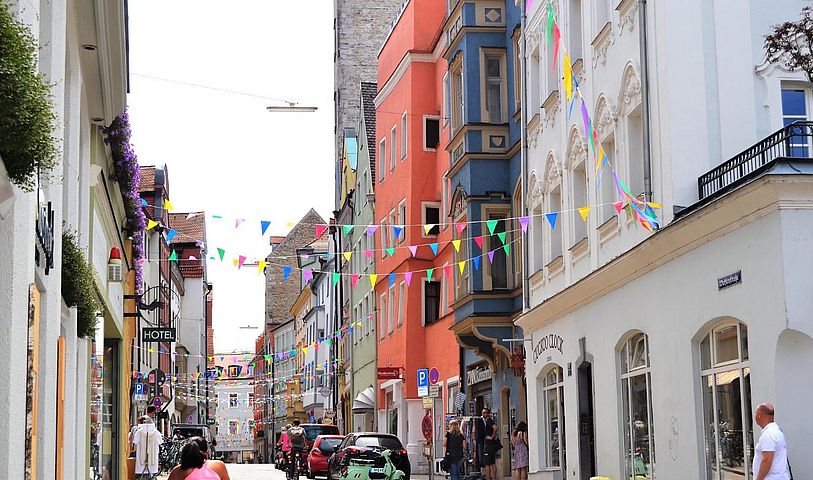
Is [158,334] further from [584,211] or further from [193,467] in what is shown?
[193,467]

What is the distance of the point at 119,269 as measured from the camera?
70.1 ft

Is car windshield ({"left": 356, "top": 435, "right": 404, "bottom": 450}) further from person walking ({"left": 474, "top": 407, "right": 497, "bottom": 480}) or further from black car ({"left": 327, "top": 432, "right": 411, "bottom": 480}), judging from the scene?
person walking ({"left": 474, "top": 407, "right": 497, "bottom": 480})

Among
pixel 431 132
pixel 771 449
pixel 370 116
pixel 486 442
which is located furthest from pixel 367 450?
pixel 370 116

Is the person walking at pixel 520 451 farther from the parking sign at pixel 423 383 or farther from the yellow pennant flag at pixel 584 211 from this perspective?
the yellow pennant flag at pixel 584 211

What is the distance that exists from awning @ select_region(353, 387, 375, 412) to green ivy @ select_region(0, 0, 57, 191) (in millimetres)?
43542

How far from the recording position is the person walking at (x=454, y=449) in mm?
29828

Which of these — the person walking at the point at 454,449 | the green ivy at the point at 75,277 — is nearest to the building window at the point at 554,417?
the person walking at the point at 454,449

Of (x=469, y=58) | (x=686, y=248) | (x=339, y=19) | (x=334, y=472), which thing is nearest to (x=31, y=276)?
(x=686, y=248)

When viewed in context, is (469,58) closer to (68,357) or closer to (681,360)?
(681,360)

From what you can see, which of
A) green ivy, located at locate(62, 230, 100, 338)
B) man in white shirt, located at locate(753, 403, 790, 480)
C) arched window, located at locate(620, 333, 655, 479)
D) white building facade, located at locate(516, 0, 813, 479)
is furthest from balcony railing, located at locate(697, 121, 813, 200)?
green ivy, located at locate(62, 230, 100, 338)

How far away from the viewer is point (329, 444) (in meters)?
37.5

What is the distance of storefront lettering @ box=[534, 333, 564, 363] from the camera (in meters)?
24.8

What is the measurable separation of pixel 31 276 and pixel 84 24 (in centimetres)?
617

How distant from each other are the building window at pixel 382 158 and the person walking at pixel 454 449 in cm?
1893
